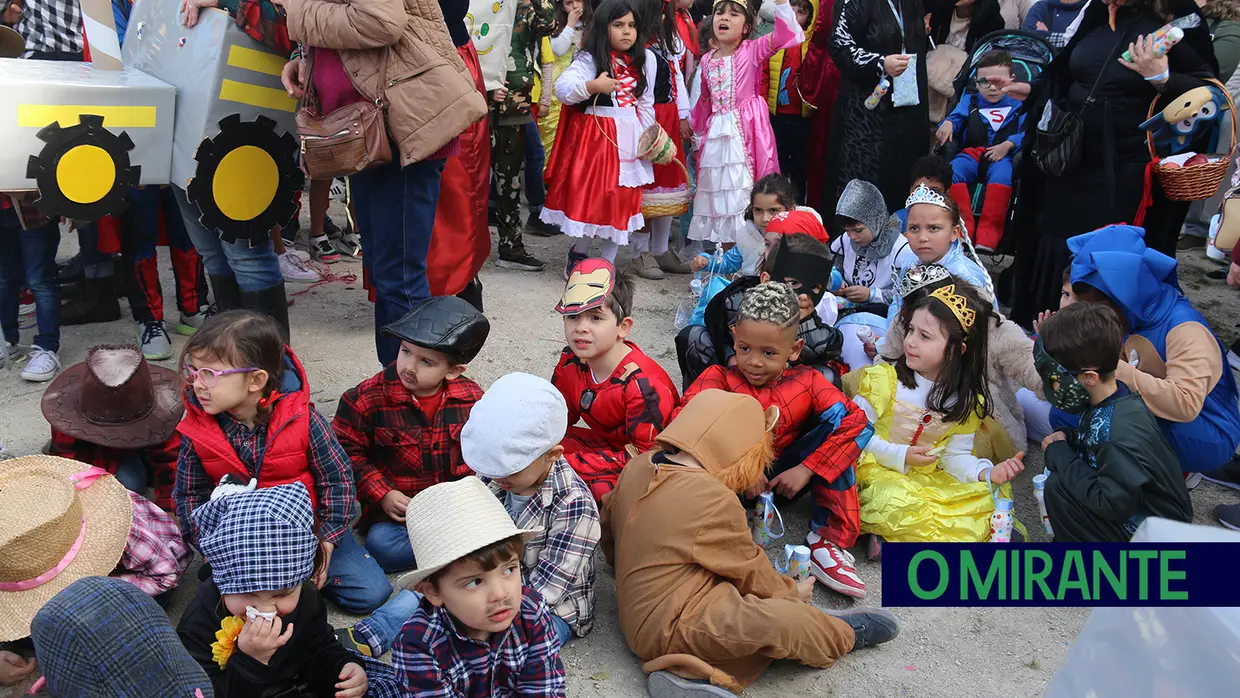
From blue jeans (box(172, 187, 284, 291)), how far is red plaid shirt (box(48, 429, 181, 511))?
97 centimetres

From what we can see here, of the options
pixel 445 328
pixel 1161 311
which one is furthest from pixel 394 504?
pixel 1161 311

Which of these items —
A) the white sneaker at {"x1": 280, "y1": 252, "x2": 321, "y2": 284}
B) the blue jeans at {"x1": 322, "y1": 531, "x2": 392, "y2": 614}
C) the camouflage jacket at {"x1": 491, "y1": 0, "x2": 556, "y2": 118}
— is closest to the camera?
the blue jeans at {"x1": 322, "y1": 531, "x2": 392, "y2": 614}

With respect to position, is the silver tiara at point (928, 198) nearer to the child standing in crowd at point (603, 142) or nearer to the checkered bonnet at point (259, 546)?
the child standing in crowd at point (603, 142)

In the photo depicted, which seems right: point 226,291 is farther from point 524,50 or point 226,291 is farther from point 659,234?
point 659,234

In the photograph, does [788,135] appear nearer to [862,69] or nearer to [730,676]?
[862,69]

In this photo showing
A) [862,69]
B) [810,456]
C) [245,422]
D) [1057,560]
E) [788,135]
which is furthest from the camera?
[788,135]

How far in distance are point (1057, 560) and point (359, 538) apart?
2658 mm

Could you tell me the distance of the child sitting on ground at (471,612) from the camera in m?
2.14

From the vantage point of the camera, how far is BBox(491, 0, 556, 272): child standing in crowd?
5883mm

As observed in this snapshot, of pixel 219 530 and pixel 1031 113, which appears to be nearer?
pixel 219 530

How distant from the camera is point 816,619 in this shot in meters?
2.72

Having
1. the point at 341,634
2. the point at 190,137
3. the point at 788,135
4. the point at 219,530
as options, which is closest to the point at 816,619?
the point at 341,634

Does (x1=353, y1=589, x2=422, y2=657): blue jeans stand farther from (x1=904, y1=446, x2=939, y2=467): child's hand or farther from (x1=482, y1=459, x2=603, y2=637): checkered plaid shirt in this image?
(x1=904, y1=446, x2=939, y2=467): child's hand

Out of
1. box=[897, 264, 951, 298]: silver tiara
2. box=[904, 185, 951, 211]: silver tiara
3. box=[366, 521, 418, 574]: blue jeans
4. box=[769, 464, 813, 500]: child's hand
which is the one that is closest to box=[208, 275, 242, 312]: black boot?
box=[366, 521, 418, 574]: blue jeans
